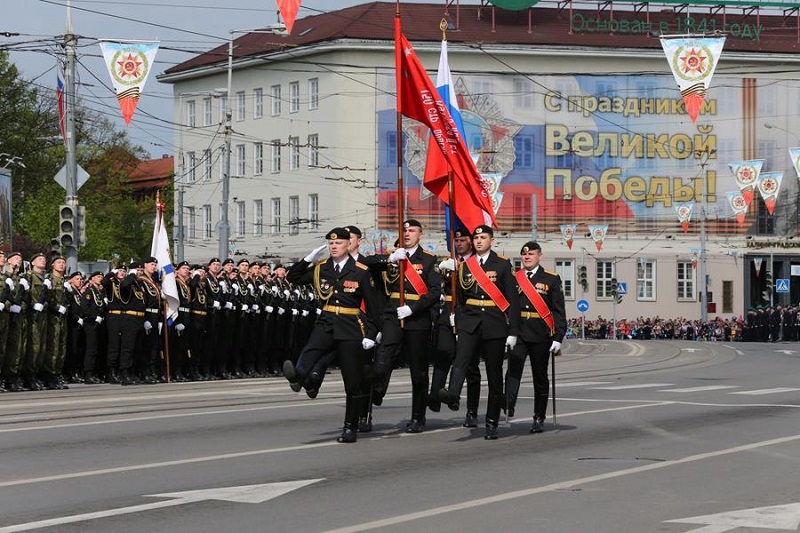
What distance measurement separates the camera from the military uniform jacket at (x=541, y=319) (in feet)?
50.1

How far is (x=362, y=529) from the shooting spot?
28.8ft

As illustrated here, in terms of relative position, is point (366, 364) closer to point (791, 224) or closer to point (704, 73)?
point (704, 73)

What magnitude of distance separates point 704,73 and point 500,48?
48.5 m

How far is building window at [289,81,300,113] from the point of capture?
86.2 metres

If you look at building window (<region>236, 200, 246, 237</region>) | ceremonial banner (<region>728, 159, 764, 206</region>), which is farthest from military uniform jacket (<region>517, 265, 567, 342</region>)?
building window (<region>236, 200, 246, 237</region>)

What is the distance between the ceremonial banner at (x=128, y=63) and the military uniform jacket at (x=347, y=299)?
18023 millimetres

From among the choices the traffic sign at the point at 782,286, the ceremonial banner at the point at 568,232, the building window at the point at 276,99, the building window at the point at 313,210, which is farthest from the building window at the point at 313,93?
the traffic sign at the point at 782,286

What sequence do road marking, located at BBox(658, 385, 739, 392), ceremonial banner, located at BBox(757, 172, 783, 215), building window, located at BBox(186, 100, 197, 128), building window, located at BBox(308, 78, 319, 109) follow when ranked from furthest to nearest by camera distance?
building window, located at BBox(186, 100, 197, 128) < building window, located at BBox(308, 78, 319, 109) < ceremonial banner, located at BBox(757, 172, 783, 215) < road marking, located at BBox(658, 385, 739, 392)

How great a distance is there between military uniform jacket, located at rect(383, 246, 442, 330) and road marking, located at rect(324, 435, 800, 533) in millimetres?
2997

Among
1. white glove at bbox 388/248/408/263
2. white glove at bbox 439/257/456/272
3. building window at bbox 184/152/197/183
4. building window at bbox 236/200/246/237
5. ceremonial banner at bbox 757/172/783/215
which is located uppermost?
building window at bbox 184/152/197/183

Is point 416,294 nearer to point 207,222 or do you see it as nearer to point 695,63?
point 695,63

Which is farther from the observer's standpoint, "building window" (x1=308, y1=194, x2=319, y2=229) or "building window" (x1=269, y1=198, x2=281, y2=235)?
"building window" (x1=269, y1=198, x2=281, y2=235)

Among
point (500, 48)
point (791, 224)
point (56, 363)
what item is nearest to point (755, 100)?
point (791, 224)

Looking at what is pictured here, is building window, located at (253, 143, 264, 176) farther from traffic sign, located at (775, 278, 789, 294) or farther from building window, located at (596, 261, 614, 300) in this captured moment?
traffic sign, located at (775, 278, 789, 294)
